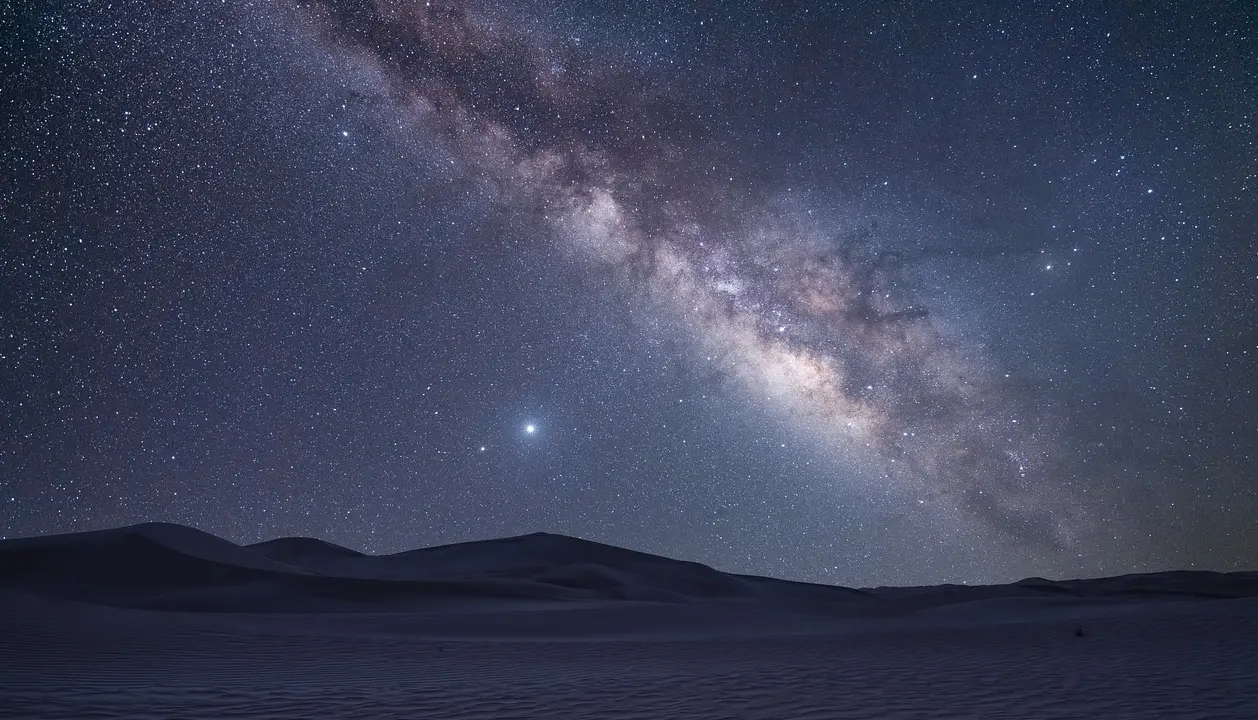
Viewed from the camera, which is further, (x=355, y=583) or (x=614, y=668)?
(x=355, y=583)

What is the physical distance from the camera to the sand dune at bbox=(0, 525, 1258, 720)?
684 cm

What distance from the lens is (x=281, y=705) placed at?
6.93 meters

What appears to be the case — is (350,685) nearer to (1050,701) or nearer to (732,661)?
(732,661)

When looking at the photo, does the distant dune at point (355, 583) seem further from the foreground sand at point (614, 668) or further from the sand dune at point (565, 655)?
the foreground sand at point (614, 668)

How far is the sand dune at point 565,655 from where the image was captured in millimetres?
6844

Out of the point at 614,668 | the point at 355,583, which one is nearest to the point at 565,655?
the point at 614,668

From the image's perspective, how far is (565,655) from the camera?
11375mm

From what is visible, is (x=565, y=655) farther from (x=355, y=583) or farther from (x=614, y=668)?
(x=355, y=583)

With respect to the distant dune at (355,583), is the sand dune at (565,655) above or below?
below

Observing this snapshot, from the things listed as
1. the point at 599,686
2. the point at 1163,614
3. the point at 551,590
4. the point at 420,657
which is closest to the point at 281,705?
the point at 599,686

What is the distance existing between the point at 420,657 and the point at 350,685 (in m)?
2.77

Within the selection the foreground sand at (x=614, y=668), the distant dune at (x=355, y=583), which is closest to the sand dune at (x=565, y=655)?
the foreground sand at (x=614, y=668)

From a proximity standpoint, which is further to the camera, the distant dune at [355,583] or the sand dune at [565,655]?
the distant dune at [355,583]

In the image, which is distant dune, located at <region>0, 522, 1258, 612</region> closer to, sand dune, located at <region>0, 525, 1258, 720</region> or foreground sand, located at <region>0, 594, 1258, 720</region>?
sand dune, located at <region>0, 525, 1258, 720</region>
